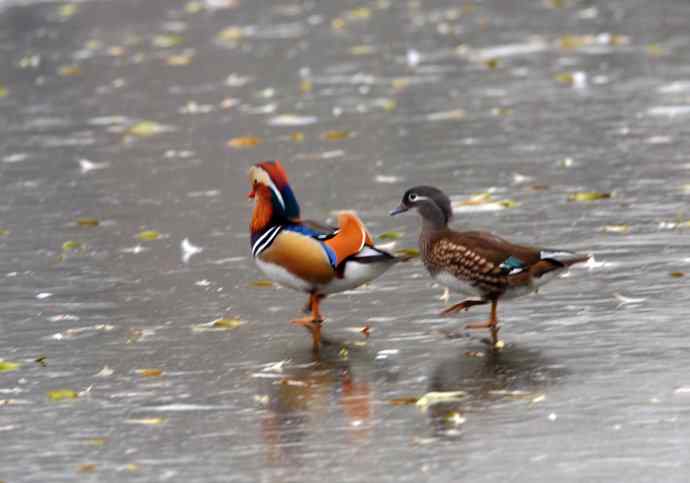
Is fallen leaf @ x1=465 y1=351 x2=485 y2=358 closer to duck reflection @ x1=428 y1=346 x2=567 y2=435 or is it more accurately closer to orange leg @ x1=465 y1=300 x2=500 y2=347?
duck reflection @ x1=428 y1=346 x2=567 y2=435

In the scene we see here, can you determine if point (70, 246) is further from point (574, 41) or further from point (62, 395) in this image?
point (574, 41)

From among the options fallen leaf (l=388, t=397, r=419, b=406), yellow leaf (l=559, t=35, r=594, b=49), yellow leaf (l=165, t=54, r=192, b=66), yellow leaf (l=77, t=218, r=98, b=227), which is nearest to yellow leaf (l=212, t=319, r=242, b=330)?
fallen leaf (l=388, t=397, r=419, b=406)

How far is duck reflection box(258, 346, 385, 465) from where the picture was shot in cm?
722

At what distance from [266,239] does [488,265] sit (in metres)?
1.31

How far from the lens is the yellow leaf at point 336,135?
15539mm

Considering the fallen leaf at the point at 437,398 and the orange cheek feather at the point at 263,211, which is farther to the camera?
the orange cheek feather at the point at 263,211

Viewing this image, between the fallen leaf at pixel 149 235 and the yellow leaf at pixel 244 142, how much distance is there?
3380 millimetres

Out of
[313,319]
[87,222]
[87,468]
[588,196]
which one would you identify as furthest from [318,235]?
[87,222]

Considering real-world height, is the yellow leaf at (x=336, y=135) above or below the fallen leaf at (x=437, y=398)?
below

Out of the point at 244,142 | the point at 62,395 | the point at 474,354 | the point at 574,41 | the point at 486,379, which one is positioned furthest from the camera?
the point at 574,41

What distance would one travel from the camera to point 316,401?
7.85 metres

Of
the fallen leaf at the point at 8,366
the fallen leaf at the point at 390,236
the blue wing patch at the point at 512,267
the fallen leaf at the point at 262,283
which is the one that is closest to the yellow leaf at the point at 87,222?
the fallen leaf at the point at 390,236

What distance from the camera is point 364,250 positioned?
9.09m

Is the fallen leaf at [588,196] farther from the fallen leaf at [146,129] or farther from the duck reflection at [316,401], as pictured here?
the fallen leaf at [146,129]
